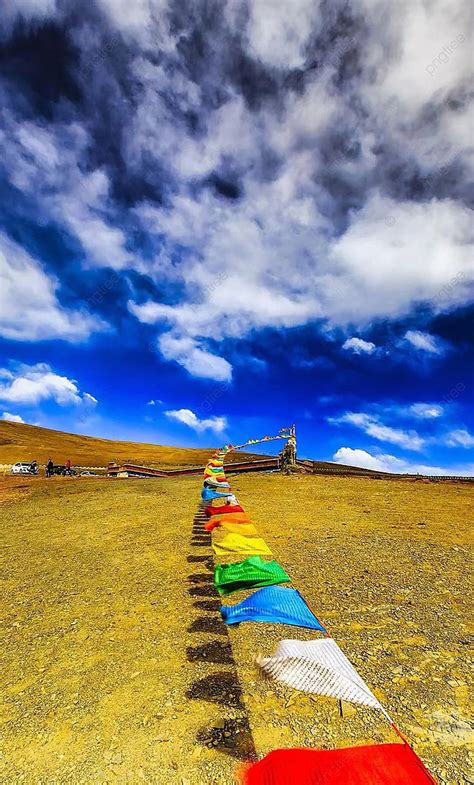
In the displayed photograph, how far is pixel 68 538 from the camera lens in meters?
16.0

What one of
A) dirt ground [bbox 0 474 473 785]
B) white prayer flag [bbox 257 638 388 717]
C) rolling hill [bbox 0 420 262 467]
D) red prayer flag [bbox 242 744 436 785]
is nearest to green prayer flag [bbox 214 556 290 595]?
dirt ground [bbox 0 474 473 785]

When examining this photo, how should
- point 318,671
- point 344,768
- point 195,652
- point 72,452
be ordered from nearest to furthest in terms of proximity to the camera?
point 344,768, point 318,671, point 195,652, point 72,452

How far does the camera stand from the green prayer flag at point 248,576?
8.27 meters

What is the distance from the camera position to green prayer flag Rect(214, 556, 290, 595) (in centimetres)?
827

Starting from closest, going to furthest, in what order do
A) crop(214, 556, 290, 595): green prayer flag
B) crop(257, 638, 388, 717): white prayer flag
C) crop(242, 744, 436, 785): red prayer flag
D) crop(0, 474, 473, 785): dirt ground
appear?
crop(242, 744, 436, 785): red prayer flag
crop(257, 638, 388, 717): white prayer flag
crop(0, 474, 473, 785): dirt ground
crop(214, 556, 290, 595): green prayer flag

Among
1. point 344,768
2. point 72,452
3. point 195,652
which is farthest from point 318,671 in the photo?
point 72,452

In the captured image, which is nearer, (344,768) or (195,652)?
(344,768)

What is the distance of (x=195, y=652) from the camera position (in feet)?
25.0

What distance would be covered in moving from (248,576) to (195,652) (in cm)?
170

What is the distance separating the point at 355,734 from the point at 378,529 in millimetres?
12201

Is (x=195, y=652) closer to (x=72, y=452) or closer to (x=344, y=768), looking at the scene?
(x=344, y=768)

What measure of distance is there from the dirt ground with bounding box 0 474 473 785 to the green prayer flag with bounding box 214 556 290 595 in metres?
0.99

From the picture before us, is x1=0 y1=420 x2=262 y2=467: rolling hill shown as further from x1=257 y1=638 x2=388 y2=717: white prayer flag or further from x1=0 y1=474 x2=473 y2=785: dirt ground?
x1=257 y1=638 x2=388 y2=717: white prayer flag

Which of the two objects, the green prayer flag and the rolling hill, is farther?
the rolling hill
